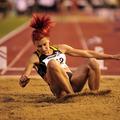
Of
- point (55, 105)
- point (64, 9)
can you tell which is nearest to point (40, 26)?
point (55, 105)

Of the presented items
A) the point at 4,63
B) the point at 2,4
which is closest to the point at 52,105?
the point at 4,63

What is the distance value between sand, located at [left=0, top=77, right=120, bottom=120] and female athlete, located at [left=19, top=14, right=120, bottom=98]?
0.63 feet

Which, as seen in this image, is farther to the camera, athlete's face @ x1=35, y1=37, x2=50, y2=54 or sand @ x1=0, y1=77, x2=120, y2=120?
athlete's face @ x1=35, y1=37, x2=50, y2=54

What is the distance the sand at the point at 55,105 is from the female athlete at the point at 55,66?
19 cm

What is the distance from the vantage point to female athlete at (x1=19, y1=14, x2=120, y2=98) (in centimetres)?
761

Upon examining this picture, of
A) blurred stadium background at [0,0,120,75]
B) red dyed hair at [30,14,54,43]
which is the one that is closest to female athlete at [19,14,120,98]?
red dyed hair at [30,14,54,43]

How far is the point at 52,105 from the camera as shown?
7688 millimetres

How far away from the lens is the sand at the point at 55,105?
7066 millimetres

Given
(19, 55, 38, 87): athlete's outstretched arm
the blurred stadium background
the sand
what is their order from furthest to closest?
the blurred stadium background < (19, 55, 38, 87): athlete's outstretched arm < the sand

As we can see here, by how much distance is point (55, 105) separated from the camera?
25.2 feet

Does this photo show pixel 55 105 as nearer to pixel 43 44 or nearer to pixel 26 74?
pixel 26 74

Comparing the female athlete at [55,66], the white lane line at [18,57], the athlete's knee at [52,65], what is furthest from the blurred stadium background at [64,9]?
the athlete's knee at [52,65]

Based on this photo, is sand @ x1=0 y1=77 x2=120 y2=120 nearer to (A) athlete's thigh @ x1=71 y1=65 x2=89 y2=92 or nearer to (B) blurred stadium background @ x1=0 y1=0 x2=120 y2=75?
(A) athlete's thigh @ x1=71 y1=65 x2=89 y2=92

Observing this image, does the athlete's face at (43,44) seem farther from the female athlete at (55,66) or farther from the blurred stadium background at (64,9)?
the blurred stadium background at (64,9)
